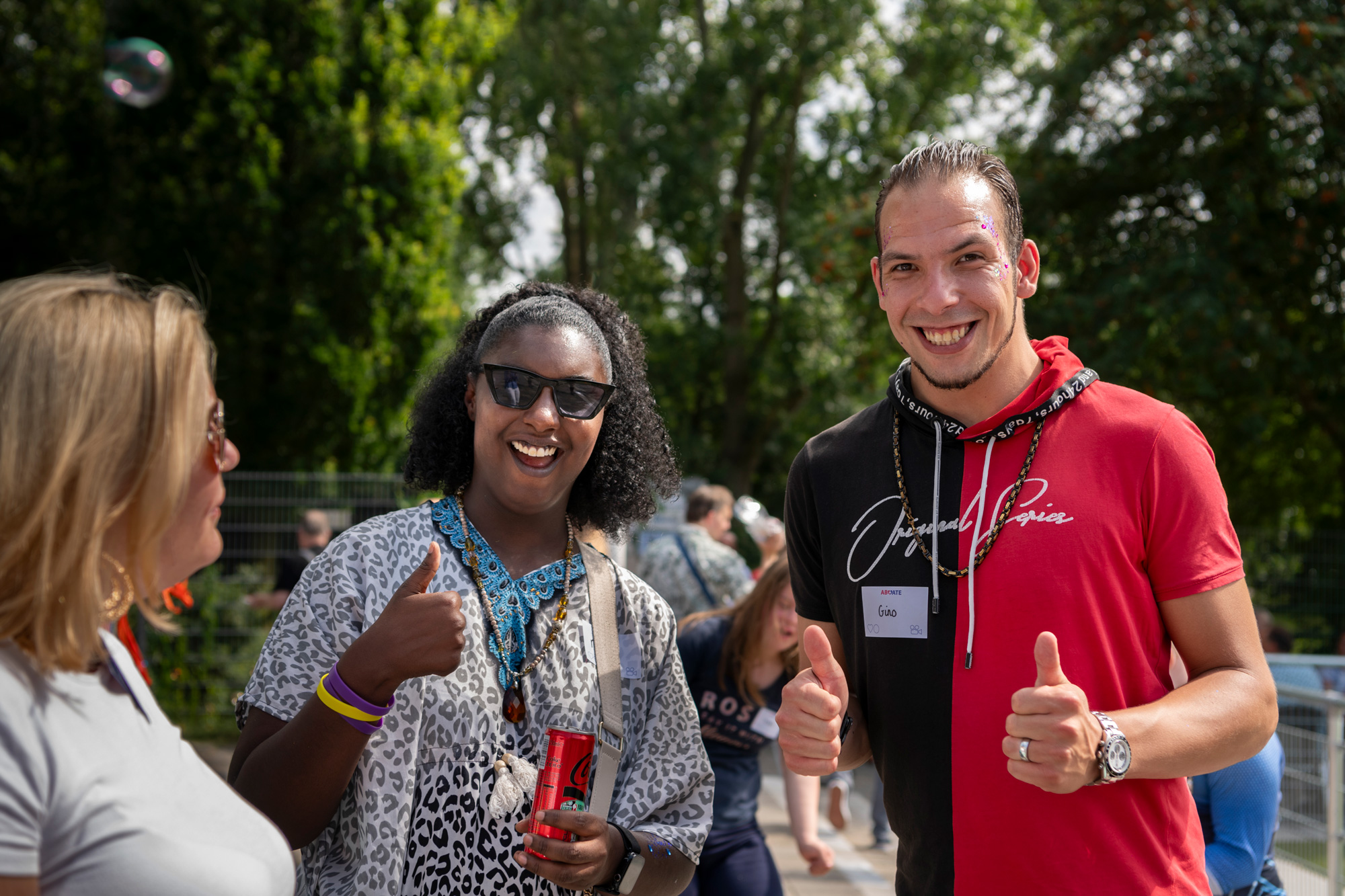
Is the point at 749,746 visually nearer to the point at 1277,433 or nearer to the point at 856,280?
the point at 856,280

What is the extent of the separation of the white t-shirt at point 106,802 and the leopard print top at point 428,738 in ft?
1.89

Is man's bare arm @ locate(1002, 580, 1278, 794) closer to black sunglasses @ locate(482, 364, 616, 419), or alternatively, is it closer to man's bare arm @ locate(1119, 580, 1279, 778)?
man's bare arm @ locate(1119, 580, 1279, 778)

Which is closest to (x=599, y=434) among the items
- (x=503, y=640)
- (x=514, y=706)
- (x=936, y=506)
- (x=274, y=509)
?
(x=503, y=640)

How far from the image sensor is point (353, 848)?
6.84 feet

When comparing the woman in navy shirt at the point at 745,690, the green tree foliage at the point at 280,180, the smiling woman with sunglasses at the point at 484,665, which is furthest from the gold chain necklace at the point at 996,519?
the green tree foliage at the point at 280,180

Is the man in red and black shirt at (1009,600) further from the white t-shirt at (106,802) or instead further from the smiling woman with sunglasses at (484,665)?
the white t-shirt at (106,802)

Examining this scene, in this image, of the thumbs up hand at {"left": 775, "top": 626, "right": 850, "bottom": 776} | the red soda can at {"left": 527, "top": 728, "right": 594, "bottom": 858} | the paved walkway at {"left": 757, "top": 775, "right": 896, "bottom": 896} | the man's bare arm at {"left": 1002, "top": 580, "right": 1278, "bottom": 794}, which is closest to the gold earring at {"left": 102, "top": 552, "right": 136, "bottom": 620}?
the red soda can at {"left": 527, "top": 728, "right": 594, "bottom": 858}

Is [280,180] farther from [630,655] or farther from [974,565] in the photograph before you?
[974,565]

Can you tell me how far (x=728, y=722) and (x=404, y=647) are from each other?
242cm

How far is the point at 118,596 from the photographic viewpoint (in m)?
1.52

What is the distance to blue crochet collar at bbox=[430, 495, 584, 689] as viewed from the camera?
2270mm

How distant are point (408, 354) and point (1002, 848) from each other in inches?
432

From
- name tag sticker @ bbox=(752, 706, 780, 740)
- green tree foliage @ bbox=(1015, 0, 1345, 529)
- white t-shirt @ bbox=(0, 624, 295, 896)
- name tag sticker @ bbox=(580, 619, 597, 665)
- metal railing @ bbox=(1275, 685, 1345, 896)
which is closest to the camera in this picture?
white t-shirt @ bbox=(0, 624, 295, 896)

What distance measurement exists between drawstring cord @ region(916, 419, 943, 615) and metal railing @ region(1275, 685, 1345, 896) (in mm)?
3054
